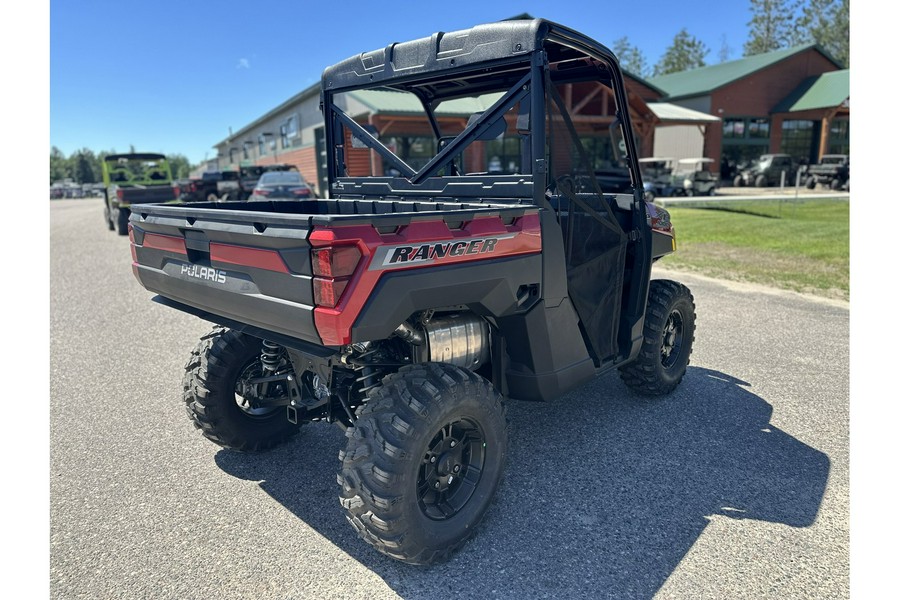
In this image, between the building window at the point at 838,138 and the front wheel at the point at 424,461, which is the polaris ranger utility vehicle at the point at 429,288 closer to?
the front wheel at the point at 424,461

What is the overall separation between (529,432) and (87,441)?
2876 millimetres

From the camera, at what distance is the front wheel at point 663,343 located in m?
4.05

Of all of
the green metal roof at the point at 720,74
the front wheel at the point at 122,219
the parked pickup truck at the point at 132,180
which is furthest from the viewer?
the green metal roof at the point at 720,74

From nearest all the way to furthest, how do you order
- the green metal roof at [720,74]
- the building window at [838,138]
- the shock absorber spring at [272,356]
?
the shock absorber spring at [272,356] → the green metal roof at [720,74] → the building window at [838,138]

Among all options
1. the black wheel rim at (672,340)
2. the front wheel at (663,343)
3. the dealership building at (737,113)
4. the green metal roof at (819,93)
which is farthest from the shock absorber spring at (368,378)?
the green metal roof at (819,93)

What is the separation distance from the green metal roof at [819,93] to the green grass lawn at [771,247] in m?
17.0

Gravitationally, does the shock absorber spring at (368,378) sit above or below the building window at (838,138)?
below

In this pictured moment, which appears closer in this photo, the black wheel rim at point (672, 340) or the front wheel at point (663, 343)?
the front wheel at point (663, 343)

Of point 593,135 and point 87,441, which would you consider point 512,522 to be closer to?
point 87,441

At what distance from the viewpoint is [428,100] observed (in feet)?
14.0

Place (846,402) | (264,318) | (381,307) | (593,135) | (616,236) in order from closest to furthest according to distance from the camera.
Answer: (381,307) → (264,318) → (616,236) → (846,402) → (593,135)

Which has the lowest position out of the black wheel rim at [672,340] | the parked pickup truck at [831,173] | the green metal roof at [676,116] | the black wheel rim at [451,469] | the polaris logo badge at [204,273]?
the black wheel rim at [451,469]

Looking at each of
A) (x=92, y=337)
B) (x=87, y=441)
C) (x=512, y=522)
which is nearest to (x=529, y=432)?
(x=512, y=522)

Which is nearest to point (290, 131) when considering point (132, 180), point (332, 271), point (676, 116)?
point (132, 180)
